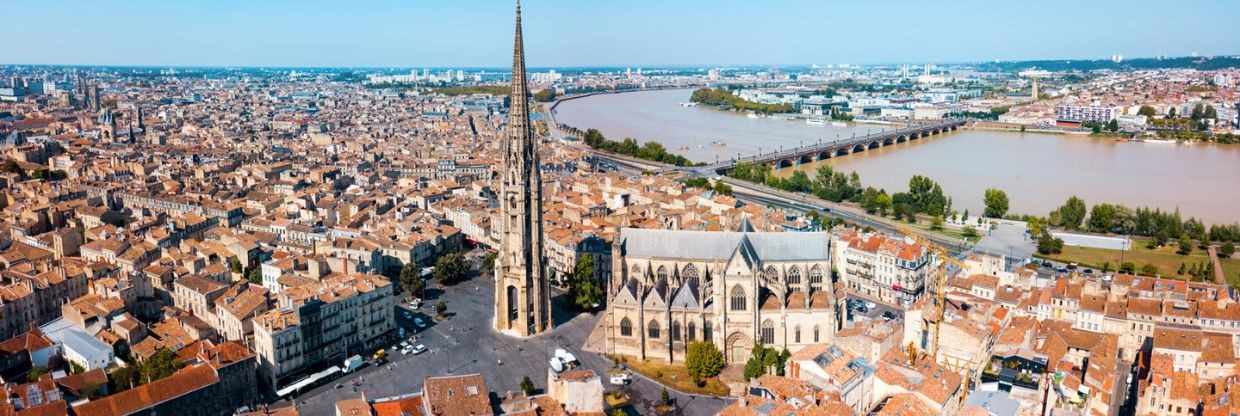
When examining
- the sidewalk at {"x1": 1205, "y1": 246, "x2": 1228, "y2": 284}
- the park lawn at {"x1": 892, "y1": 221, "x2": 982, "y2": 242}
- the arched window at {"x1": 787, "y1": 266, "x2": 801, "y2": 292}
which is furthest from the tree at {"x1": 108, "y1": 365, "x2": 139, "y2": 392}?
the sidewalk at {"x1": 1205, "y1": 246, "x2": 1228, "y2": 284}

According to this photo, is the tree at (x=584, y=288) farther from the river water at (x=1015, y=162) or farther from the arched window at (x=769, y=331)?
the river water at (x=1015, y=162)

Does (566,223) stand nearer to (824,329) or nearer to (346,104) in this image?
(824,329)

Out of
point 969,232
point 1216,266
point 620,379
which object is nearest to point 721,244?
point 620,379

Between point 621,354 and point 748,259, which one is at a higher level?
point 748,259

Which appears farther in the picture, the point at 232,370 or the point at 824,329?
the point at 824,329

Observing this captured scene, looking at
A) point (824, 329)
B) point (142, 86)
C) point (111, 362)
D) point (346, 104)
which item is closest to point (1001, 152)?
point (824, 329)

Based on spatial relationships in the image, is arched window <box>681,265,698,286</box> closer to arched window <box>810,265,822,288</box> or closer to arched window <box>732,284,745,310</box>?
arched window <box>732,284,745,310</box>
